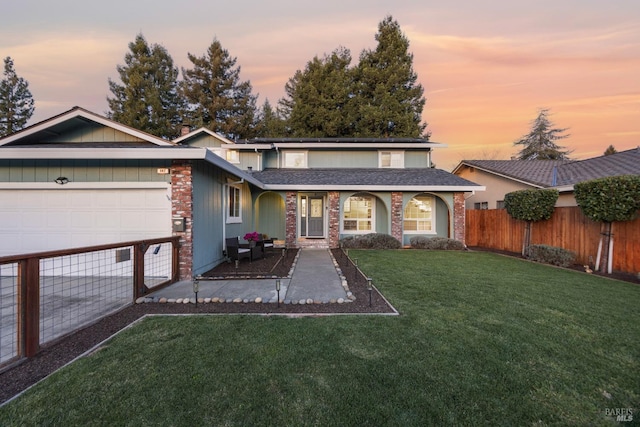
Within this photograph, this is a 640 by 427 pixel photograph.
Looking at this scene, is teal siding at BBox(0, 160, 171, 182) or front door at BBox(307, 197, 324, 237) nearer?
teal siding at BBox(0, 160, 171, 182)

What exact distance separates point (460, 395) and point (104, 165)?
820 cm

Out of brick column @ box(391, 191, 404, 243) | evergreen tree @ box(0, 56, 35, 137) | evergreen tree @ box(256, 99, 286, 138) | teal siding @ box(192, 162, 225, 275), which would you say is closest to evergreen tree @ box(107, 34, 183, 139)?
evergreen tree @ box(256, 99, 286, 138)

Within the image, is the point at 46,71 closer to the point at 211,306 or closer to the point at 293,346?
the point at 211,306

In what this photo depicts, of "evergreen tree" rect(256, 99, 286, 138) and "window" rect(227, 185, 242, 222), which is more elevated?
"evergreen tree" rect(256, 99, 286, 138)

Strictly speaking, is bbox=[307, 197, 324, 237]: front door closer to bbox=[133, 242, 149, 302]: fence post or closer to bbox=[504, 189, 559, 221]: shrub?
bbox=[504, 189, 559, 221]: shrub

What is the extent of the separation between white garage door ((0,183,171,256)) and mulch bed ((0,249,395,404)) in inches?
83.3

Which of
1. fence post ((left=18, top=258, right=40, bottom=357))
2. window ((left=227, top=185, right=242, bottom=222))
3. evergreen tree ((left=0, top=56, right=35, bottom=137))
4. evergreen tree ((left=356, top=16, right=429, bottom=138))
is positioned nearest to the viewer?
fence post ((left=18, top=258, right=40, bottom=357))

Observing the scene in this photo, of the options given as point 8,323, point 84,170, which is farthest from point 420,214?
point 8,323

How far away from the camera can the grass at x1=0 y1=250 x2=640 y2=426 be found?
81.6 inches

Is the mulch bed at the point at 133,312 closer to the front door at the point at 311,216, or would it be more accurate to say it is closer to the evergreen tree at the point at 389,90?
the front door at the point at 311,216

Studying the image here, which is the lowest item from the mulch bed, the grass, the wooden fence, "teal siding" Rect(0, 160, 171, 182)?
the mulch bed

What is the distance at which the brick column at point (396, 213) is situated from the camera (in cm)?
1184

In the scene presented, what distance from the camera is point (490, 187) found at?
14805mm

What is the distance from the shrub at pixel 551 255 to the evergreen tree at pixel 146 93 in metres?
28.0
